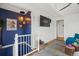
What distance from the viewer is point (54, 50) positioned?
4.06 ft

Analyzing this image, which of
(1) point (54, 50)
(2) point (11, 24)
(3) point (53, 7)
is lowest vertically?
(1) point (54, 50)

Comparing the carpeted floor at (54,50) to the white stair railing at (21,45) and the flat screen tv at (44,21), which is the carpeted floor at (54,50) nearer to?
the white stair railing at (21,45)

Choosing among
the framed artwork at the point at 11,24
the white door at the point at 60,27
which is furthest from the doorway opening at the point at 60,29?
the framed artwork at the point at 11,24

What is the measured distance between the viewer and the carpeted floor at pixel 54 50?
1.21 metres

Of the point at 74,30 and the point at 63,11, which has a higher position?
the point at 63,11

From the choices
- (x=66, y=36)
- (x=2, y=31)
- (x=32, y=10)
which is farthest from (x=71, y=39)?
(x=2, y=31)

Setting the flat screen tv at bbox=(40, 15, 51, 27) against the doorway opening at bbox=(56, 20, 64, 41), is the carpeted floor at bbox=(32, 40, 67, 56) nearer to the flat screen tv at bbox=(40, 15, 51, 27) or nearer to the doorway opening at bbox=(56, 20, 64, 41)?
the doorway opening at bbox=(56, 20, 64, 41)

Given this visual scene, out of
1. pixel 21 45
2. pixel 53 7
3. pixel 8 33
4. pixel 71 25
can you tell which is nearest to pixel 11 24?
pixel 8 33

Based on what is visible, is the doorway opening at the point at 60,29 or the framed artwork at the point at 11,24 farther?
the doorway opening at the point at 60,29

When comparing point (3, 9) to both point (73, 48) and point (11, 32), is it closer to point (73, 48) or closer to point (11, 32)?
point (11, 32)

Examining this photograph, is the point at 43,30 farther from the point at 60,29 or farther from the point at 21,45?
the point at 21,45

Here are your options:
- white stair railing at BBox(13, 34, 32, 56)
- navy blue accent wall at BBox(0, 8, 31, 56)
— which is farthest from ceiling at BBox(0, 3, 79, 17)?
white stair railing at BBox(13, 34, 32, 56)

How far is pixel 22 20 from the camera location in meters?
1.21

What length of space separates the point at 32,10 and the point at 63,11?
386 millimetres
